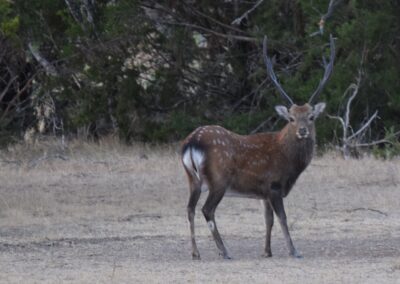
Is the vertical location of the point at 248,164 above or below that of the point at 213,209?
above

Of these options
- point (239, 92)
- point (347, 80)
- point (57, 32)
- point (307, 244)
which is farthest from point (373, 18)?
point (307, 244)

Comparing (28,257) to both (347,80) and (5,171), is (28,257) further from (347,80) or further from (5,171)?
(347,80)

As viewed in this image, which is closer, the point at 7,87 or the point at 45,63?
the point at 7,87

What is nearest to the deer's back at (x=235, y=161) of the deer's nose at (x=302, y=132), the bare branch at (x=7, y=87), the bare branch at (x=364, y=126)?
the deer's nose at (x=302, y=132)

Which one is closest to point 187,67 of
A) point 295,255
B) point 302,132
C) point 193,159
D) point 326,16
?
point 326,16

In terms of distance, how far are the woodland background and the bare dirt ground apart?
7.42 feet

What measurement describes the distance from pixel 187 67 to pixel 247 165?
39.1 feet

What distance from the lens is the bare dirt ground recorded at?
1045 centimetres

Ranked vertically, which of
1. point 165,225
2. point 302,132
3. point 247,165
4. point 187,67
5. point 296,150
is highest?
point 187,67

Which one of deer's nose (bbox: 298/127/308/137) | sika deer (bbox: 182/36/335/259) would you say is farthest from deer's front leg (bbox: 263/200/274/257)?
deer's nose (bbox: 298/127/308/137)

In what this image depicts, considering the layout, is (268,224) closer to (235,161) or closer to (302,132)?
(235,161)

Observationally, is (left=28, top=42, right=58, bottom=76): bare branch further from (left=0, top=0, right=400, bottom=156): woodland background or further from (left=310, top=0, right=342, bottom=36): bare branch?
(left=310, top=0, right=342, bottom=36): bare branch

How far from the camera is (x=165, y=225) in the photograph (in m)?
13.8

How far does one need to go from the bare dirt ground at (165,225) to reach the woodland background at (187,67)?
2.26m
